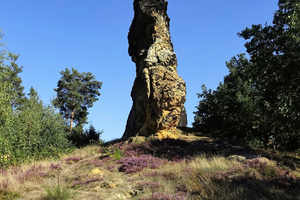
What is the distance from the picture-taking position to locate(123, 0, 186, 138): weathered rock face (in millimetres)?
17953

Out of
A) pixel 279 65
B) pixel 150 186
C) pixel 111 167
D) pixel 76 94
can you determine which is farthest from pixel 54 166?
pixel 76 94

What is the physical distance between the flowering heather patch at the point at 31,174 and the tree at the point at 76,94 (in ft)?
81.5

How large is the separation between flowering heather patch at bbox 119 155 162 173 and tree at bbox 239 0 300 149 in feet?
26.6

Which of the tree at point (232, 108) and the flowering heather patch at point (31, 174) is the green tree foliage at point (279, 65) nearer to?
the tree at point (232, 108)

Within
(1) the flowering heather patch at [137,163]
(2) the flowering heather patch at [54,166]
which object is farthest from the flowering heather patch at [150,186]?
(2) the flowering heather patch at [54,166]

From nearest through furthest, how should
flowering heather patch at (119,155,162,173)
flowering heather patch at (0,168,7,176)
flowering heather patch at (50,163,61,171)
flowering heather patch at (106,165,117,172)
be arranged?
flowering heather patch at (0,168,7,176) < flowering heather patch at (119,155,162,173) < flowering heather patch at (106,165,117,172) < flowering heather patch at (50,163,61,171)

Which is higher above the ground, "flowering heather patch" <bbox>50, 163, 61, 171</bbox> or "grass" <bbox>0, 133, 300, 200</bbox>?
"flowering heather patch" <bbox>50, 163, 61, 171</bbox>

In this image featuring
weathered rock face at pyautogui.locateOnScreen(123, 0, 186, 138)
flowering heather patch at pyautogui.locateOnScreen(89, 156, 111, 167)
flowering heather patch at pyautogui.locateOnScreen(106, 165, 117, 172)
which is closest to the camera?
flowering heather patch at pyautogui.locateOnScreen(106, 165, 117, 172)

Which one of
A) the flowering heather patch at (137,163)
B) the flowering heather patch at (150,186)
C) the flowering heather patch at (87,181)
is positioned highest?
the flowering heather patch at (137,163)

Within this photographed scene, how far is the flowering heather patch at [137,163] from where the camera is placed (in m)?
12.0

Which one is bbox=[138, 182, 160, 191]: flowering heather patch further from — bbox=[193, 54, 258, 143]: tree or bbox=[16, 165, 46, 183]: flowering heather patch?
bbox=[193, 54, 258, 143]: tree

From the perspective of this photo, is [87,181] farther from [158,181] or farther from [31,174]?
[31,174]

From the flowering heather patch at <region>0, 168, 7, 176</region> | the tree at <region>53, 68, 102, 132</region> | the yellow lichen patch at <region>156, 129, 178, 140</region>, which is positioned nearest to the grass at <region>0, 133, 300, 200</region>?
the flowering heather patch at <region>0, 168, 7, 176</region>

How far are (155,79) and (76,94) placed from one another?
22.2 metres
